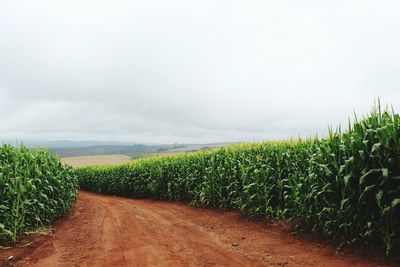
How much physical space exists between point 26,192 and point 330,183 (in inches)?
287

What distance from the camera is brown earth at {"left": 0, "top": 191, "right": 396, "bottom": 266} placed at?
20.1ft

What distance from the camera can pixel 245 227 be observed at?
9789 mm

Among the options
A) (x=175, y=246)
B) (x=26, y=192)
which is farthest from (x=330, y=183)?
(x=26, y=192)

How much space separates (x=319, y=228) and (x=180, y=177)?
34.1 ft

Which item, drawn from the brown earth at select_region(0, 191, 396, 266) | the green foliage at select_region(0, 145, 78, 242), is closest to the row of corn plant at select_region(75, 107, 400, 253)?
the brown earth at select_region(0, 191, 396, 266)

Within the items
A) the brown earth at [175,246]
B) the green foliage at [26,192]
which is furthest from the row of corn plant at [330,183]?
the green foliage at [26,192]

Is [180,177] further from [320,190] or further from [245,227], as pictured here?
A: [320,190]

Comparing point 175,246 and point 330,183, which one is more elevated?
point 330,183

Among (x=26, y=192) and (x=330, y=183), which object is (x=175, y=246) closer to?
(x=330, y=183)

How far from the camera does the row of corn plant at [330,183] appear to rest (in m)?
5.82

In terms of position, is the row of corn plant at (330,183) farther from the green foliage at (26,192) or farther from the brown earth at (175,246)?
the green foliage at (26,192)

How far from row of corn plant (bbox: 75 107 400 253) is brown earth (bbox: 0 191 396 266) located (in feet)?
1.54

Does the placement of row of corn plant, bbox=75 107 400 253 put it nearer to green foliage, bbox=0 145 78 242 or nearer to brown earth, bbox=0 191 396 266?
brown earth, bbox=0 191 396 266

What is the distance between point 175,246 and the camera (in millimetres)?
7297
